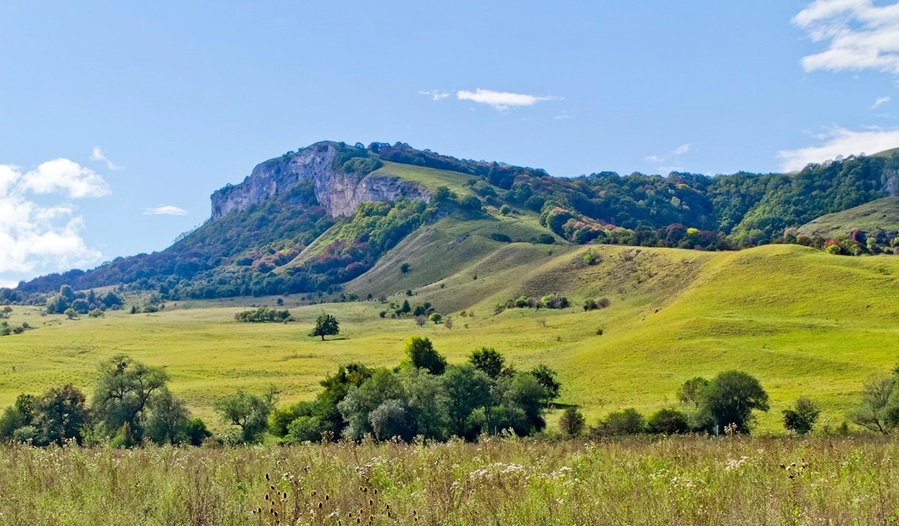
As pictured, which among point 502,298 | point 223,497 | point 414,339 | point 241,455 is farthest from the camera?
point 502,298

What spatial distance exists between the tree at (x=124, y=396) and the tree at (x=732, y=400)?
138 ft

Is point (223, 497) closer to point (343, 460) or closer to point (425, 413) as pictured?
point (343, 460)

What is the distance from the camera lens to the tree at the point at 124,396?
5334 cm

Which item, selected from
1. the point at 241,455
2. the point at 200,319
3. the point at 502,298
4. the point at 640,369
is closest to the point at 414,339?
the point at 640,369

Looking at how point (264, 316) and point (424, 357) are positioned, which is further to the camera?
point (264, 316)

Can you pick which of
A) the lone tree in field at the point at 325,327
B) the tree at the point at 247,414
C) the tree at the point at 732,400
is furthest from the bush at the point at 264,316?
the tree at the point at 732,400

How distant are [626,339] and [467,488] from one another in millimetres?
82823

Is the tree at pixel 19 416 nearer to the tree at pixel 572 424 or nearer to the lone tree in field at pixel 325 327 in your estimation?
the tree at pixel 572 424

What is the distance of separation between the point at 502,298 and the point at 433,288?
41.7 metres

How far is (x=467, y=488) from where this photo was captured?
9742 mm

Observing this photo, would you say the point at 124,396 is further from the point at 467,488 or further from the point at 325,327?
the point at 325,327

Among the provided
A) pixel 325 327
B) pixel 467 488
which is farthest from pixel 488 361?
pixel 325 327

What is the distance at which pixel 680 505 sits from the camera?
8.33m

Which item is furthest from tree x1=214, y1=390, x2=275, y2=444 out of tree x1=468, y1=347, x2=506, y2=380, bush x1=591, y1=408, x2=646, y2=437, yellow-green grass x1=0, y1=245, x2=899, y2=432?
bush x1=591, y1=408, x2=646, y2=437
